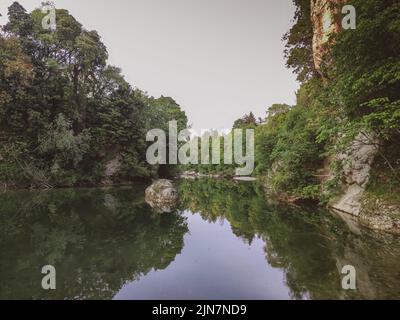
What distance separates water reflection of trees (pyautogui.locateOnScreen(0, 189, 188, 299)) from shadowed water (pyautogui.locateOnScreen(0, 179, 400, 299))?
0.07 feet

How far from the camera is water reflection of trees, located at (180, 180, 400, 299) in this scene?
15.9 ft

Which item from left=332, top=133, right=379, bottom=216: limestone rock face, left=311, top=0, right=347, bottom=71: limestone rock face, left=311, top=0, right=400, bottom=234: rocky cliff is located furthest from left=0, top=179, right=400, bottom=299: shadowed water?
left=311, top=0, right=347, bottom=71: limestone rock face

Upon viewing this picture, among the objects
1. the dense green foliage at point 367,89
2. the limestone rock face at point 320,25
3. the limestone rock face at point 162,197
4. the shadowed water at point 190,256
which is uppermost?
the limestone rock face at point 320,25

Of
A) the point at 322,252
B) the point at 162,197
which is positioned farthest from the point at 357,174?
the point at 162,197

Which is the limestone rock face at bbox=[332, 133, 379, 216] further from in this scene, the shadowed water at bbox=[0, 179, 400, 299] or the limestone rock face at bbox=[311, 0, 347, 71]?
the limestone rock face at bbox=[311, 0, 347, 71]

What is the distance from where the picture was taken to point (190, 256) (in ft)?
23.5

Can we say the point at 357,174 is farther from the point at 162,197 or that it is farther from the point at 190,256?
the point at 162,197

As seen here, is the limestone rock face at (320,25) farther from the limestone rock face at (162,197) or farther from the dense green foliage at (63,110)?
the dense green foliage at (63,110)

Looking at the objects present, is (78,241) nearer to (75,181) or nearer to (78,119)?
(75,181)

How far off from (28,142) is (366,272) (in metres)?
25.2

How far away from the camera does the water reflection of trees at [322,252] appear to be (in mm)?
4836

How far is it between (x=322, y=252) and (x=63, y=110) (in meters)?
25.5

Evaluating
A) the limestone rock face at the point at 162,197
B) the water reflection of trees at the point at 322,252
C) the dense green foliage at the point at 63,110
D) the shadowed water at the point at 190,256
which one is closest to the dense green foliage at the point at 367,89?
the water reflection of trees at the point at 322,252

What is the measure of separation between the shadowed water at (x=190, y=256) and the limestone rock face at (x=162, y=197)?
9.63 feet
